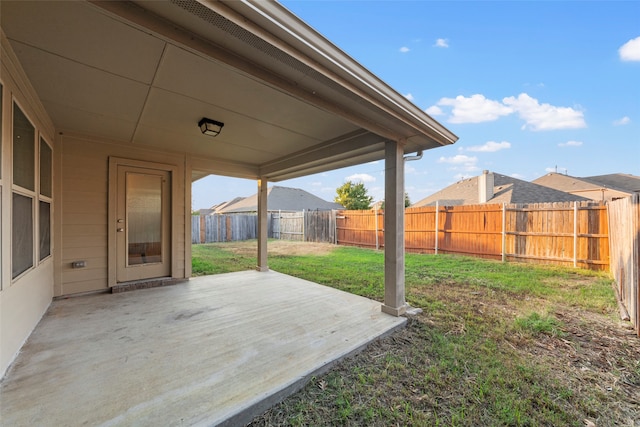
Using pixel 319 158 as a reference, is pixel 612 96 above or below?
above

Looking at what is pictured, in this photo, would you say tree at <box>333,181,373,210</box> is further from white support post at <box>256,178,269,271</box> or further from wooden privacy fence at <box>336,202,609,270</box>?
white support post at <box>256,178,269,271</box>

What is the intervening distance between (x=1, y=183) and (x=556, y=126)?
2246cm

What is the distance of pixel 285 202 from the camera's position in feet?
74.3

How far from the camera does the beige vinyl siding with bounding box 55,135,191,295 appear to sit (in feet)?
11.4

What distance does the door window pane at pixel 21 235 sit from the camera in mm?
1983

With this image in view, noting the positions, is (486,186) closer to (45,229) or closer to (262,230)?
(262,230)

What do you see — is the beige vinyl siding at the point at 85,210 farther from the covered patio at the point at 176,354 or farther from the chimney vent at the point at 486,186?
the chimney vent at the point at 486,186

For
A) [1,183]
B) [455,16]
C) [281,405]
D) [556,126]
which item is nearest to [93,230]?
[1,183]

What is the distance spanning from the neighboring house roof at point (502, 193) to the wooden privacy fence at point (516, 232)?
5498 mm

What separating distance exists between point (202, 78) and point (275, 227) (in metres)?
13.0

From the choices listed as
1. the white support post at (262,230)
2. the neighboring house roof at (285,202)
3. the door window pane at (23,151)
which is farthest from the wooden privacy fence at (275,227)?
the door window pane at (23,151)

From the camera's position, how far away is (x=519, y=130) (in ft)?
52.4

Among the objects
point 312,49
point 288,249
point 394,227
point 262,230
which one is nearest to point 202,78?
point 312,49

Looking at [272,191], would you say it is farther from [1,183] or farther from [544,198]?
[1,183]
